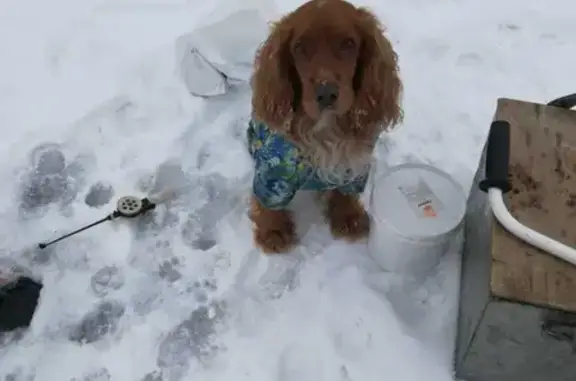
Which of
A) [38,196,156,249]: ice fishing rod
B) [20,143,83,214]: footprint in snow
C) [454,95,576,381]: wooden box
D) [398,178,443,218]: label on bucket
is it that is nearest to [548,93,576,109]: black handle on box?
[454,95,576,381]: wooden box

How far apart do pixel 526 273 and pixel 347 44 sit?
2.23 ft

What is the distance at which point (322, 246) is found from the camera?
2307mm

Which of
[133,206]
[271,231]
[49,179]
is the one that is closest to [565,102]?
[271,231]

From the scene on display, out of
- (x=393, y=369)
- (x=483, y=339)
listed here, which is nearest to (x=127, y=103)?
(x=393, y=369)

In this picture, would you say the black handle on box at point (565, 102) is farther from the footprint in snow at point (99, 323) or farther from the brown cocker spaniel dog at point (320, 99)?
the footprint in snow at point (99, 323)

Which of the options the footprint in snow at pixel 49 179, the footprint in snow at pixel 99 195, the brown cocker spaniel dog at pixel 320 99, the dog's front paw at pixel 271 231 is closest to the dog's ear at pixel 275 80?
the brown cocker spaniel dog at pixel 320 99

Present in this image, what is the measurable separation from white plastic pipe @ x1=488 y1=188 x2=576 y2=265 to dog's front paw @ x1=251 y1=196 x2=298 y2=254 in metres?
0.73

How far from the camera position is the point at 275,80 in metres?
1.85

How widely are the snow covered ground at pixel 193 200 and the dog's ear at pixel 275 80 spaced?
1.80 ft

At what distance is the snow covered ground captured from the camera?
6.86 feet

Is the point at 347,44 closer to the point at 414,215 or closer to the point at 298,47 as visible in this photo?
the point at 298,47

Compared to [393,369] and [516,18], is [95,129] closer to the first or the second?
[393,369]

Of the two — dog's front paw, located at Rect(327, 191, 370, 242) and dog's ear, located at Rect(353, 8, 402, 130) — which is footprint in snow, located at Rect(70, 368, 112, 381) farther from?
dog's ear, located at Rect(353, 8, 402, 130)

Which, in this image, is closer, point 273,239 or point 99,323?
point 99,323
